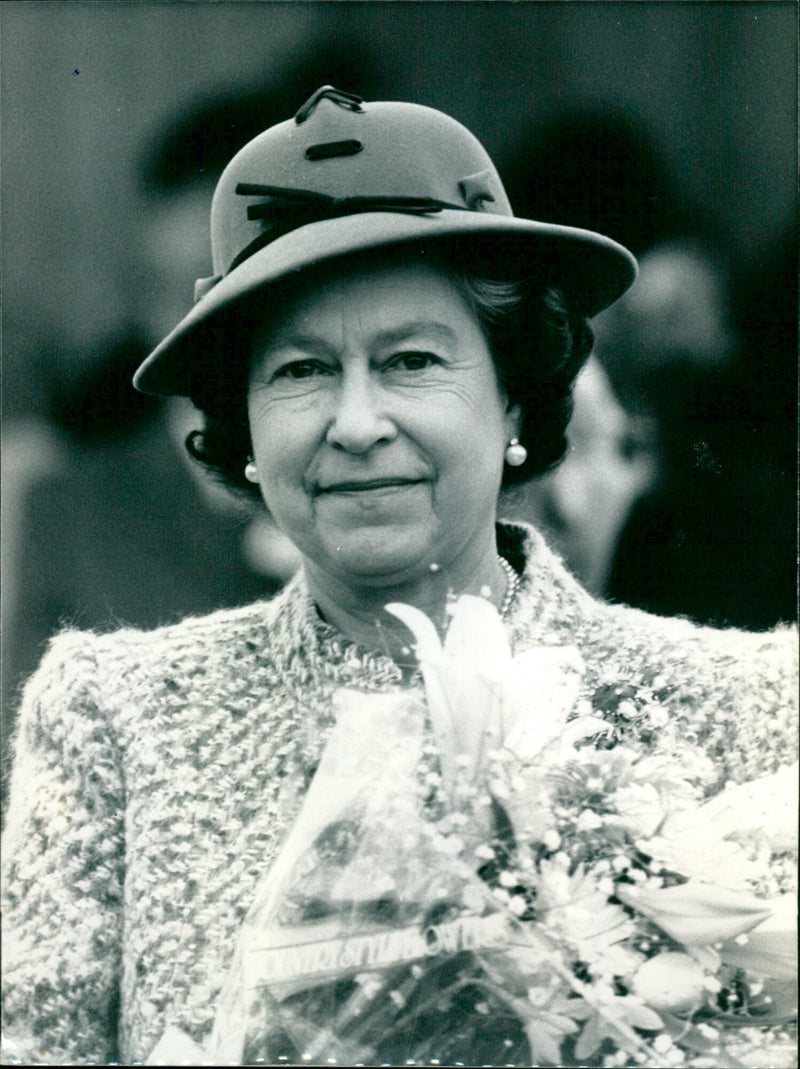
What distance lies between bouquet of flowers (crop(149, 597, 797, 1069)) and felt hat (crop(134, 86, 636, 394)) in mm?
761

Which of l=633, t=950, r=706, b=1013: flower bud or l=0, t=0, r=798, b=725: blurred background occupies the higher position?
l=0, t=0, r=798, b=725: blurred background

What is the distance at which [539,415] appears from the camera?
2.32 m

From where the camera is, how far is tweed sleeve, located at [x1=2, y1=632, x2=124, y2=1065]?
2266mm

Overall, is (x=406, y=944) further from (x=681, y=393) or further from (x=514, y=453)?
(x=681, y=393)

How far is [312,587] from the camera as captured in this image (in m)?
2.34

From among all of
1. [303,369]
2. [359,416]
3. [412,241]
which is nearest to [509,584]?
[359,416]

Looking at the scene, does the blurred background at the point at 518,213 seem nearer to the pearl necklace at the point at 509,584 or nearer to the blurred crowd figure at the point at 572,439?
the blurred crowd figure at the point at 572,439

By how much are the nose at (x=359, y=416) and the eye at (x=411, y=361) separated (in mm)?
54

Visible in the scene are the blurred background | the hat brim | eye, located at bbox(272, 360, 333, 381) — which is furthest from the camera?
the blurred background

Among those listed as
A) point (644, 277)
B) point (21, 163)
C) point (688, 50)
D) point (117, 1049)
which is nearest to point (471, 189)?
point (644, 277)

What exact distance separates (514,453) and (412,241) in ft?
1.54

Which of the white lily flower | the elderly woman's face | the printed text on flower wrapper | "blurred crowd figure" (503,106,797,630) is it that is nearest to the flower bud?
the printed text on flower wrapper

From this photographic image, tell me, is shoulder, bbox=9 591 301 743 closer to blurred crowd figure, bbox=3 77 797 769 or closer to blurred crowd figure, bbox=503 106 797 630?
blurred crowd figure, bbox=3 77 797 769

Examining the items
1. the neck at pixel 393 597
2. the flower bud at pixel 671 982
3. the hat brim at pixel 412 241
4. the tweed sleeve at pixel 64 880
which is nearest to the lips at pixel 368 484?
the neck at pixel 393 597
